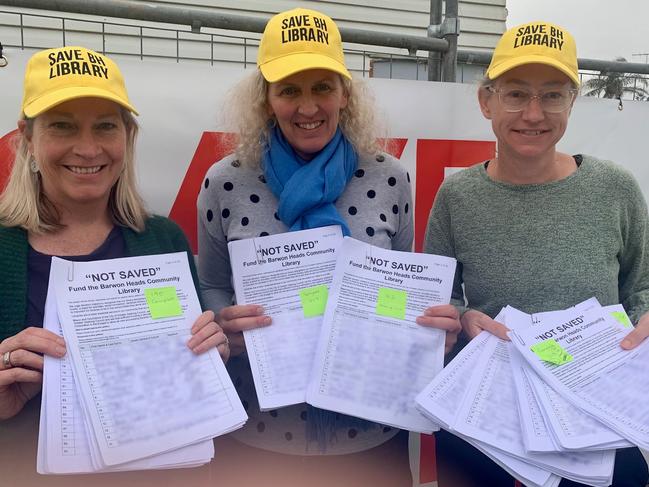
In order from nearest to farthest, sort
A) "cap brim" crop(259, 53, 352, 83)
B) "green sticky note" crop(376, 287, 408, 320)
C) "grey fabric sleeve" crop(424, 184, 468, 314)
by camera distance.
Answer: "green sticky note" crop(376, 287, 408, 320)
"cap brim" crop(259, 53, 352, 83)
"grey fabric sleeve" crop(424, 184, 468, 314)

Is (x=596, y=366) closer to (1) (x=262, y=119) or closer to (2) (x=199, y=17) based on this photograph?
(1) (x=262, y=119)

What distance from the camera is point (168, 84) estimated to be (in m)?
2.39

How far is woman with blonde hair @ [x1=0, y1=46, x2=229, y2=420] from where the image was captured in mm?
1606

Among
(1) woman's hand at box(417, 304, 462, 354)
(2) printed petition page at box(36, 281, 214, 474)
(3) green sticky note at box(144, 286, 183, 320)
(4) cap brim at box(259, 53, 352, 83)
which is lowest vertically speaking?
(2) printed petition page at box(36, 281, 214, 474)

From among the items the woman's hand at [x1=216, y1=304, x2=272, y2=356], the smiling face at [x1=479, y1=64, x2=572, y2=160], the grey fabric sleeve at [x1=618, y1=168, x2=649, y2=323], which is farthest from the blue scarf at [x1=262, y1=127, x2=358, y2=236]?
the grey fabric sleeve at [x1=618, y1=168, x2=649, y2=323]

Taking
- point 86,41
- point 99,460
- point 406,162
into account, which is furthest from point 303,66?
point 86,41

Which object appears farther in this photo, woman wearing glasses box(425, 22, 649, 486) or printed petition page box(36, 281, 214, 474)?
woman wearing glasses box(425, 22, 649, 486)

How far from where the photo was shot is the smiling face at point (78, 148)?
167 centimetres

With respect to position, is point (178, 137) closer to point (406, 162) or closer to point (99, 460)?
point (406, 162)

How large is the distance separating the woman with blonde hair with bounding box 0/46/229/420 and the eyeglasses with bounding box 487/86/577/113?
4.09ft

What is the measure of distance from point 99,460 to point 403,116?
201 cm

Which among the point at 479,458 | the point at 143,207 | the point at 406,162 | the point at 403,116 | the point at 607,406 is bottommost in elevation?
the point at 479,458

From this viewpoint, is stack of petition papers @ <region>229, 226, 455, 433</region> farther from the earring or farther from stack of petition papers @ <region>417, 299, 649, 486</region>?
the earring

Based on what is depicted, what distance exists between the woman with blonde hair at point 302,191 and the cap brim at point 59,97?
0.51 metres
